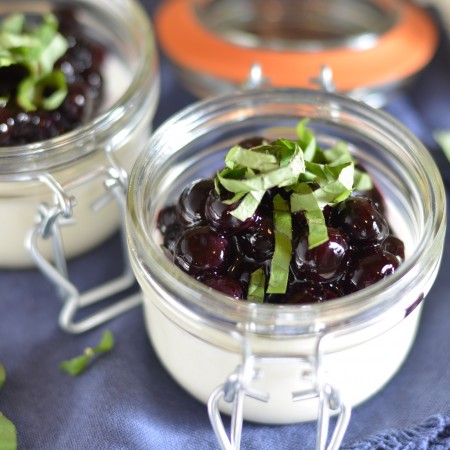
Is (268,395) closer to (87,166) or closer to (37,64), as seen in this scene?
(87,166)

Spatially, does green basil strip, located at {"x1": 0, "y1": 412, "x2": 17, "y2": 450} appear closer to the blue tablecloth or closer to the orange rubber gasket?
the blue tablecloth

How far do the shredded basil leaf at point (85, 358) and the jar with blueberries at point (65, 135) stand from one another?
7 cm

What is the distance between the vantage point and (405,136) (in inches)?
33.6

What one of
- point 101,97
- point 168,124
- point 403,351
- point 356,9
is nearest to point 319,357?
point 403,351

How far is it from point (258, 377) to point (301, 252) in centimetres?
12

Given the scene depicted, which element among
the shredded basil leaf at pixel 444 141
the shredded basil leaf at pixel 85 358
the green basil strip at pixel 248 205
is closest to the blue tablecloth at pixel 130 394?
the shredded basil leaf at pixel 85 358

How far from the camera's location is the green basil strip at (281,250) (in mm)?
731

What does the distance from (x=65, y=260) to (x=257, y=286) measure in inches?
13.9

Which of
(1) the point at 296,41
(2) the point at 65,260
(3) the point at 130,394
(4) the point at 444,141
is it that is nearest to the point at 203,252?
(3) the point at 130,394

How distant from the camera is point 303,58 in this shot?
109 centimetres

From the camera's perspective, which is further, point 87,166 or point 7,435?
point 87,166

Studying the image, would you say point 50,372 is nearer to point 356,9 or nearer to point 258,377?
point 258,377

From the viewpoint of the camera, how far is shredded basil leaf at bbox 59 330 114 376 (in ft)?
2.87

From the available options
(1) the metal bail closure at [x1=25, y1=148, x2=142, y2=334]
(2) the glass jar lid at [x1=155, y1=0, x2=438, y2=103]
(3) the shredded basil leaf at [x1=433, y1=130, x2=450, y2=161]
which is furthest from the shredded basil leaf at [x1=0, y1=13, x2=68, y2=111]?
(3) the shredded basil leaf at [x1=433, y1=130, x2=450, y2=161]
